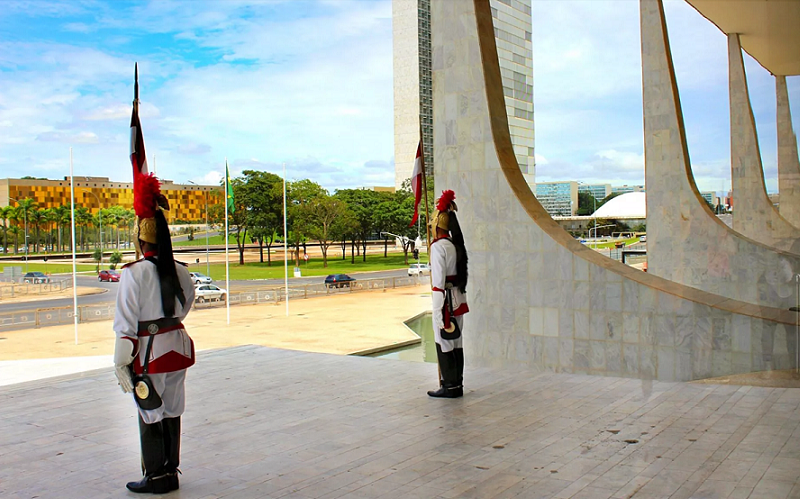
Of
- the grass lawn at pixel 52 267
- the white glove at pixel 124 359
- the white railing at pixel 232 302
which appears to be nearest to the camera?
the white glove at pixel 124 359

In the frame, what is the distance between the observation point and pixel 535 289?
24.6 ft

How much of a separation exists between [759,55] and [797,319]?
20.1ft

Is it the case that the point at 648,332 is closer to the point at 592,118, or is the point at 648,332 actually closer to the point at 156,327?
the point at 156,327

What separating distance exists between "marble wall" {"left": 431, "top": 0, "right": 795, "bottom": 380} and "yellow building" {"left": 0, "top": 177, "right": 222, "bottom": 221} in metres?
15.2

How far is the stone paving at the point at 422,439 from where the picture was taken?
12.6ft

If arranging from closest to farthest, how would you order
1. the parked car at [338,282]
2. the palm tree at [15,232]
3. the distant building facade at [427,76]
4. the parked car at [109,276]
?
the distant building facade at [427,76]
the parked car at [338,282]
the parked car at [109,276]
the palm tree at [15,232]

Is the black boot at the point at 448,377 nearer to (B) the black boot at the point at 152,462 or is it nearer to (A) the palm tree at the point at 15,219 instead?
(B) the black boot at the point at 152,462

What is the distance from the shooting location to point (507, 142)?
7957 millimetres

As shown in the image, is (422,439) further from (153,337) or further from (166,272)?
(166,272)

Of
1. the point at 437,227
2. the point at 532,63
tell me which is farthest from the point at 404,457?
the point at 532,63

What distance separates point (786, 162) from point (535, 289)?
3.70 m

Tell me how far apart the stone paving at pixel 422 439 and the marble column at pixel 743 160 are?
5497mm

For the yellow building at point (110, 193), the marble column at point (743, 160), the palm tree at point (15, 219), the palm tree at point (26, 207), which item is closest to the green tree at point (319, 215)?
the yellow building at point (110, 193)

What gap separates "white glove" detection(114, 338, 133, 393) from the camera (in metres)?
3.76
